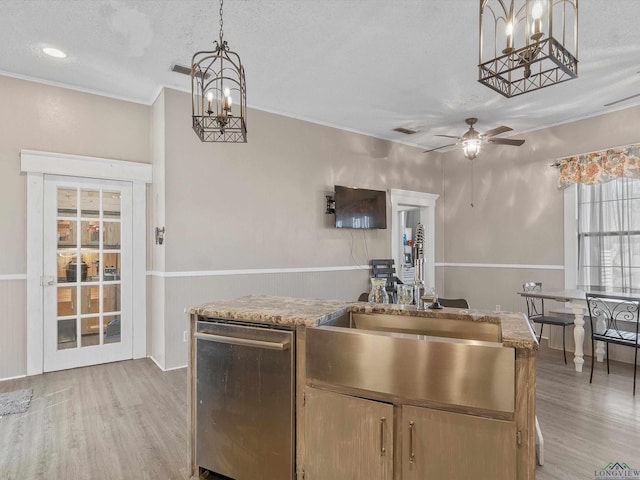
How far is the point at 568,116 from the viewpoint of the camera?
190 inches

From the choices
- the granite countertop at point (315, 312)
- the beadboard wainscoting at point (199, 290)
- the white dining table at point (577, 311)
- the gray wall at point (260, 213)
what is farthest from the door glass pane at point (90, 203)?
the white dining table at point (577, 311)

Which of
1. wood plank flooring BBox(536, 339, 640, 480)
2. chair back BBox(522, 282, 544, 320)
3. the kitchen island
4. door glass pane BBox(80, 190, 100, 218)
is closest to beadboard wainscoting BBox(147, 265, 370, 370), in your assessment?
door glass pane BBox(80, 190, 100, 218)

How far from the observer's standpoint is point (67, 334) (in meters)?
4.00

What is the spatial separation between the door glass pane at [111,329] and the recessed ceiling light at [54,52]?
262cm

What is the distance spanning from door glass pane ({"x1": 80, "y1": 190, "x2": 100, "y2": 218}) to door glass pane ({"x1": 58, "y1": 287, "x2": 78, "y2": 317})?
0.80m

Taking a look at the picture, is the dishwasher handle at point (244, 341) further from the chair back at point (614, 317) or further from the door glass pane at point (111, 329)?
the chair back at point (614, 317)

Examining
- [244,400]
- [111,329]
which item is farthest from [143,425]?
[111,329]

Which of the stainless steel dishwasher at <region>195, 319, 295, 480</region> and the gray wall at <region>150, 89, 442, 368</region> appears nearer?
the stainless steel dishwasher at <region>195, 319, 295, 480</region>

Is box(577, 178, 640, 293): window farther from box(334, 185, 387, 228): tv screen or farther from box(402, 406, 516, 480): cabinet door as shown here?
box(402, 406, 516, 480): cabinet door

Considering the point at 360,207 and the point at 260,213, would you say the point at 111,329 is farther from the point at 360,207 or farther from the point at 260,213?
the point at 360,207

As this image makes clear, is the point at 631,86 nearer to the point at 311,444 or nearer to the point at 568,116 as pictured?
the point at 568,116

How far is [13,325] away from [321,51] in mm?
3915

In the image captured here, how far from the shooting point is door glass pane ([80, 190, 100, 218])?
4104 mm

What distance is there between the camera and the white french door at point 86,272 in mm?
3918
